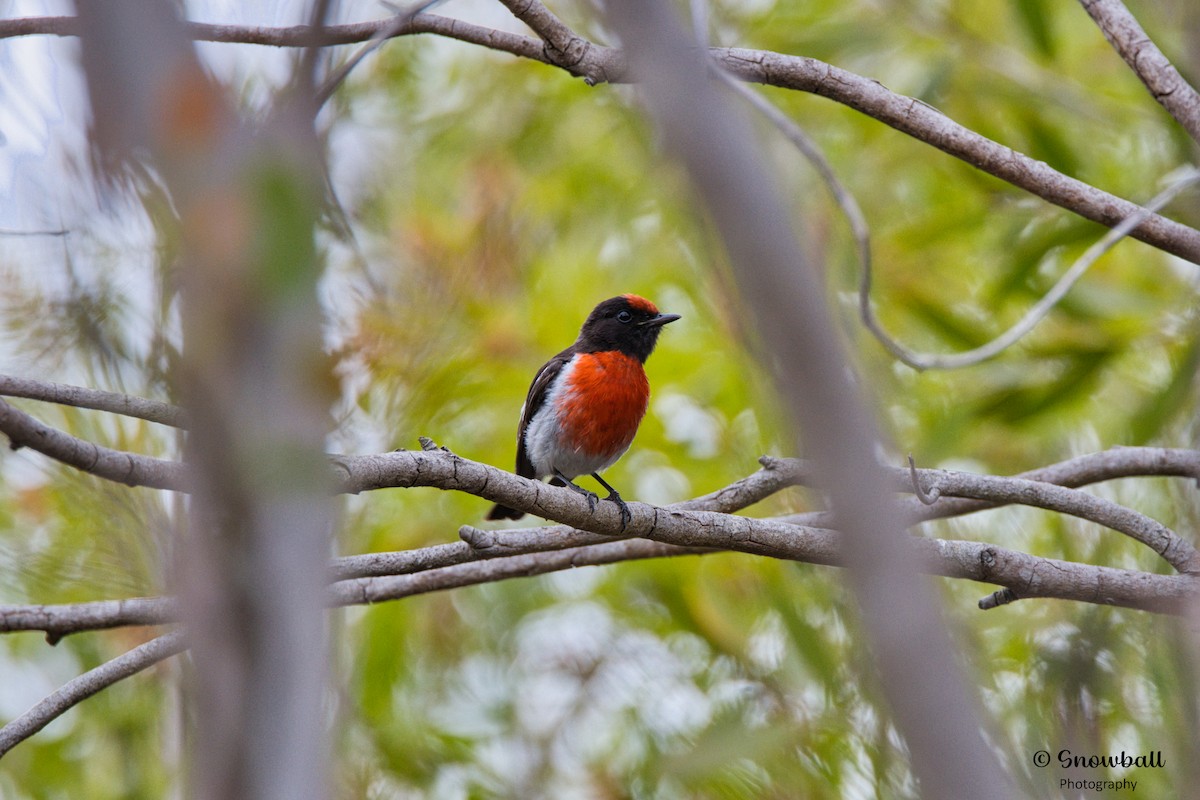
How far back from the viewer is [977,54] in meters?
6.53

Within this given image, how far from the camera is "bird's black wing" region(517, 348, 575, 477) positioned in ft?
18.8

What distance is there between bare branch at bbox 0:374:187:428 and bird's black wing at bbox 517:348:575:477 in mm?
3019

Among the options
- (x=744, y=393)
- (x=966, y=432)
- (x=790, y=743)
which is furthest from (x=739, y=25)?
(x=790, y=743)

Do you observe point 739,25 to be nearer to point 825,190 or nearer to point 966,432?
point 825,190

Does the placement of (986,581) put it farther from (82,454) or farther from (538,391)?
(538,391)

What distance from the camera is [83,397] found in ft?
9.20

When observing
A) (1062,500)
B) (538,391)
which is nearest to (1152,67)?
(1062,500)

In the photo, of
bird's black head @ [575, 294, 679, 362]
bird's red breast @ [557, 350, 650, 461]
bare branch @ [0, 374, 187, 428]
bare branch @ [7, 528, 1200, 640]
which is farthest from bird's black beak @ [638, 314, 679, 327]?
bare branch @ [0, 374, 187, 428]

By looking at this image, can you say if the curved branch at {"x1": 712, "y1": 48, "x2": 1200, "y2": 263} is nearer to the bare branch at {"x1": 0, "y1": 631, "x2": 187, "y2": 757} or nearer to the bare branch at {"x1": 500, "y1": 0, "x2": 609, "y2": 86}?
the bare branch at {"x1": 500, "y1": 0, "x2": 609, "y2": 86}

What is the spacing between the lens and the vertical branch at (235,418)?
1.04 m

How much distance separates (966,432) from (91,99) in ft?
17.1

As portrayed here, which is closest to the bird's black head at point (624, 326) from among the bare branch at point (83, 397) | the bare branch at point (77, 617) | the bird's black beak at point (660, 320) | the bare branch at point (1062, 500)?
the bird's black beak at point (660, 320)

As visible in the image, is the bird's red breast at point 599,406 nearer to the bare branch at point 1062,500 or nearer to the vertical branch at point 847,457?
the bare branch at point 1062,500

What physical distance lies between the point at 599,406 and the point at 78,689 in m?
2.78
